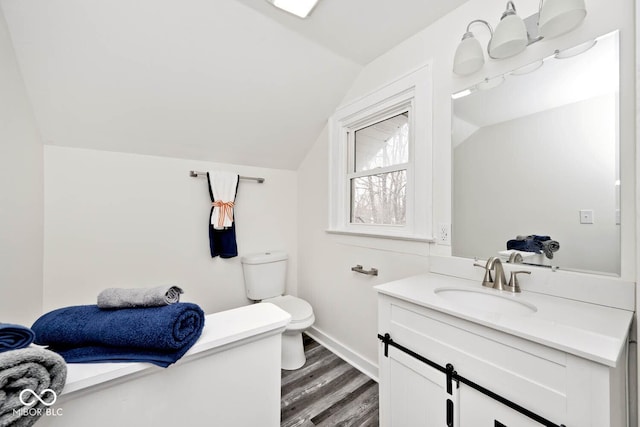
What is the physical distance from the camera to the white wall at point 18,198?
1050mm

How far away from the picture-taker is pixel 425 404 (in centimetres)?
99

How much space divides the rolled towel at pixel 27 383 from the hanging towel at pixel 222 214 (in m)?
1.57

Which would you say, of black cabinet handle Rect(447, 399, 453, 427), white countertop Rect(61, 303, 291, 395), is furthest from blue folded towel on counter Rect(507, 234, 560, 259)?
white countertop Rect(61, 303, 291, 395)

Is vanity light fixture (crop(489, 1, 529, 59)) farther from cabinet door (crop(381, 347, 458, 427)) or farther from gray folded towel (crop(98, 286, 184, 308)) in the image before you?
gray folded towel (crop(98, 286, 184, 308))

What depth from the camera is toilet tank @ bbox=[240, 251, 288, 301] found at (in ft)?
6.92

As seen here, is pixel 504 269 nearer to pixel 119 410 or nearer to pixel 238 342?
pixel 238 342

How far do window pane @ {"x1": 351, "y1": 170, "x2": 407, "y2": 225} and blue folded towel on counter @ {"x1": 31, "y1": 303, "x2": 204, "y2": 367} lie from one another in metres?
1.40

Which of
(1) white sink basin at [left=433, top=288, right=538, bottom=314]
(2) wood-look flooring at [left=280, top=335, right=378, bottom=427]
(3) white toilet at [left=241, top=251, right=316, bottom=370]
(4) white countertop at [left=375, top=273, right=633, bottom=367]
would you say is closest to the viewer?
(4) white countertop at [left=375, top=273, right=633, bottom=367]

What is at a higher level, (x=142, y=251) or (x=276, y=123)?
(x=276, y=123)

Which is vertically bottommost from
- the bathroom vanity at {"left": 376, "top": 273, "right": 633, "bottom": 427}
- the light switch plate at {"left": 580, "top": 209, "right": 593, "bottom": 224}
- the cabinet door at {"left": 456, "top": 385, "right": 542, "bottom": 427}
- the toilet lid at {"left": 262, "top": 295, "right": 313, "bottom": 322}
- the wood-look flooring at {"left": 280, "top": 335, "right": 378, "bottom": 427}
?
the wood-look flooring at {"left": 280, "top": 335, "right": 378, "bottom": 427}

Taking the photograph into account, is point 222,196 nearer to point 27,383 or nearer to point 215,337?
point 215,337

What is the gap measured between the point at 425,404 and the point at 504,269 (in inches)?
26.2

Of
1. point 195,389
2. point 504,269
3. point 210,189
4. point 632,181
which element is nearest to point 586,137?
point 632,181

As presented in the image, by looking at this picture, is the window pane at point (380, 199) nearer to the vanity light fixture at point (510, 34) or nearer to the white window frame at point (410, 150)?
the white window frame at point (410, 150)
